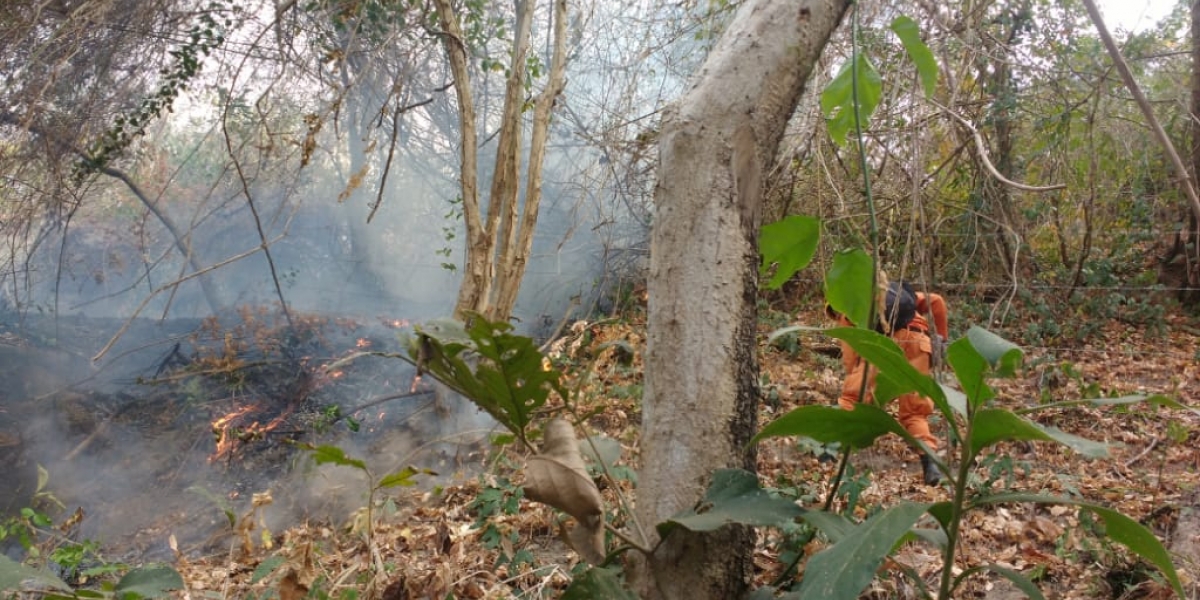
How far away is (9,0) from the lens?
4949 mm

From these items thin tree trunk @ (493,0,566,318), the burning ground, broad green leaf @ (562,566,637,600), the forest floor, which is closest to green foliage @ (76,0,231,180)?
the burning ground

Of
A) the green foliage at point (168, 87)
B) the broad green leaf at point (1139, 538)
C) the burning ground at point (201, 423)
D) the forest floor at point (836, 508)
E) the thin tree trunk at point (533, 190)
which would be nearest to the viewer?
the broad green leaf at point (1139, 538)

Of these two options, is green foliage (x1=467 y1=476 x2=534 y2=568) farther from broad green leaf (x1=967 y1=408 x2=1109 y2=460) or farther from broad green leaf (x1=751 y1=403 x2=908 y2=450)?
broad green leaf (x1=967 y1=408 x2=1109 y2=460)

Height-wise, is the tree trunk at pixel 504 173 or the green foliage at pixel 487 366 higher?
the tree trunk at pixel 504 173

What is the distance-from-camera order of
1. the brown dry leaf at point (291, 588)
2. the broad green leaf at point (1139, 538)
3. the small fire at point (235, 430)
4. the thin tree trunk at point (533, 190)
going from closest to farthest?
the broad green leaf at point (1139, 538), the brown dry leaf at point (291, 588), the thin tree trunk at point (533, 190), the small fire at point (235, 430)

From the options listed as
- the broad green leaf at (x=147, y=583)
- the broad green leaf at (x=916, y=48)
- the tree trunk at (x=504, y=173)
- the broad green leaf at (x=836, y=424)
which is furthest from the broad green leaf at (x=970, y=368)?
the tree trunk at (x=504, y=173)

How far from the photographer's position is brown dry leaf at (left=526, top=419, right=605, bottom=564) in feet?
3.40

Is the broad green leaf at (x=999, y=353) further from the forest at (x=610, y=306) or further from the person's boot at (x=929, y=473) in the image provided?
the person's boot at (x=929, y=473)

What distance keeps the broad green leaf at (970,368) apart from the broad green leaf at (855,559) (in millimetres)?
198

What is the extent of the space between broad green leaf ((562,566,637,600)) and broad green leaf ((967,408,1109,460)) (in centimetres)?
52

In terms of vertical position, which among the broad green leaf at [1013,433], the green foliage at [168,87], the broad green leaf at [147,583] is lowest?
the broad green leaf at [147,583]

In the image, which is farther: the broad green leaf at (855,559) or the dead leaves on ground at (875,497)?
the dead leaves on ground at (875,497)

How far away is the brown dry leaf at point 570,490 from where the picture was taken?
104 cm

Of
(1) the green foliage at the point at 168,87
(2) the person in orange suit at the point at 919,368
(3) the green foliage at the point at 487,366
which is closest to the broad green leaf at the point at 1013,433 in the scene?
(3) the green foliage at the point at 487,366
